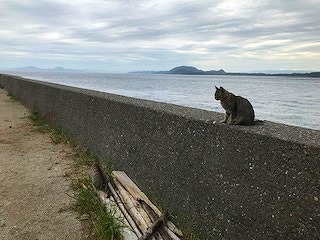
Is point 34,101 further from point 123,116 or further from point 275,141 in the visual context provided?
point 275,141

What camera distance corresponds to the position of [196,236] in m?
3.32

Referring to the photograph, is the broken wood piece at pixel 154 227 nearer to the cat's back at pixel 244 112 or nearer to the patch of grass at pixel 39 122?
the cat's back at pixel 244 112

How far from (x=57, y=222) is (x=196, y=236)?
164cm

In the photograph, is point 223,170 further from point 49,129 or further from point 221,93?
point 49,129

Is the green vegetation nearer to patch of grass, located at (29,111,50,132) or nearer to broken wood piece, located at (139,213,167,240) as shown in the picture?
broken wood piece, located at (139,213,167,240)

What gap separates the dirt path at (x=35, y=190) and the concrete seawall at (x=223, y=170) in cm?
94

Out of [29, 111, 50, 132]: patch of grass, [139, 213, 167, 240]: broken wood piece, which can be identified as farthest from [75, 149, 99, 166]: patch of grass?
[29, 111, 50, 132]: patch of grass

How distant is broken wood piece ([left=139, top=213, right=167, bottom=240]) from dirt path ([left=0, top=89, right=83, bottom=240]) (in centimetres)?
82

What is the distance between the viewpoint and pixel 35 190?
494cm

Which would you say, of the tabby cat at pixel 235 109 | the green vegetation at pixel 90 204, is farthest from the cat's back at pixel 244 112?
the green vegetation at pixel 90 204

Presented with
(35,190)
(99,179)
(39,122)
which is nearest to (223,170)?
(99,179)

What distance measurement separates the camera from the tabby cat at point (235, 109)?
316cm

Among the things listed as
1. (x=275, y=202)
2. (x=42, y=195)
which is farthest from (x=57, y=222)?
(x=275, y=202)

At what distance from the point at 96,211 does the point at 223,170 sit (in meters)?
1.77
